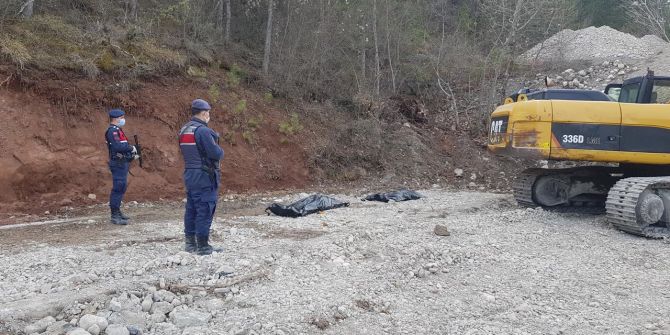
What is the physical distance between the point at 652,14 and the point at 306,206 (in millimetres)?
26483

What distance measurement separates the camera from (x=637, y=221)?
7.37 metres

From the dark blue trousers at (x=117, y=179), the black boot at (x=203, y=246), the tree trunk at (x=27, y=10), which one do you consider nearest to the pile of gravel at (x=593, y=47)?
the tree trunk at (x=27, y=10)

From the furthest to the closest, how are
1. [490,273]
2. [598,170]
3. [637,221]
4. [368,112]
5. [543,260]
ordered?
1. [368,112]
2. [598,170]
3. [637,221]
4. [543,260]
5. [490,273]

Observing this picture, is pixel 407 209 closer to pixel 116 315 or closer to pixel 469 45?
pixel 116 315

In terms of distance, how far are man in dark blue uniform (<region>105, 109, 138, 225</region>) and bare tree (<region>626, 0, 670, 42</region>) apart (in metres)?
27.3

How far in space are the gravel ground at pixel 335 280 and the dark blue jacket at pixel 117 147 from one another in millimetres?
956

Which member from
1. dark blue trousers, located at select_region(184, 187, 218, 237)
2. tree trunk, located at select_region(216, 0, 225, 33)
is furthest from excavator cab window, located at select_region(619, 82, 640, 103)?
tree trunk, located at select_region(216, 0, 225, 33)

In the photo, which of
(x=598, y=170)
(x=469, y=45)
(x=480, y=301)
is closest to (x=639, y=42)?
(x=469, y=45)

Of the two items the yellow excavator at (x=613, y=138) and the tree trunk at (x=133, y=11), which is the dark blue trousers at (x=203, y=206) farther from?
the tree trunk at (x=133, y=11)

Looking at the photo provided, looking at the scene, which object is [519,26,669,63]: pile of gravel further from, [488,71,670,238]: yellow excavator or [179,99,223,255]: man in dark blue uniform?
[179,99,223,255]: man in dark blue uniform

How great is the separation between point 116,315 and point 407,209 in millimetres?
6019

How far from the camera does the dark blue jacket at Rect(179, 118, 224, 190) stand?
216 inches

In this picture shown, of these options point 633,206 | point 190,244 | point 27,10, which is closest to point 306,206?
point 190,244

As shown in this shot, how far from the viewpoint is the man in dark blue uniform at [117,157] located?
24.2 ft
